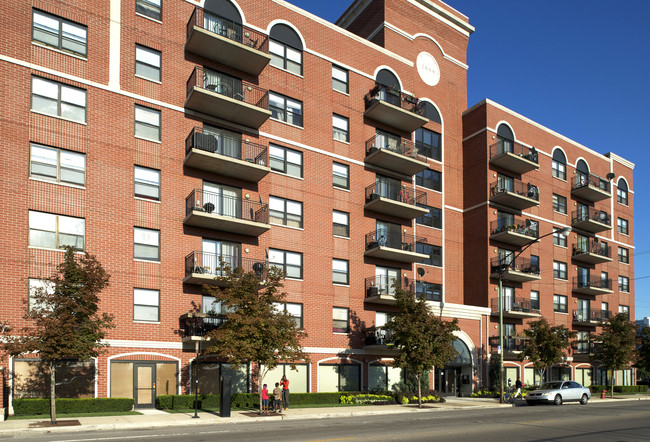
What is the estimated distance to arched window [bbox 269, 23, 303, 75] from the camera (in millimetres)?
36438

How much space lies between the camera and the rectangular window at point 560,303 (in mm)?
52375

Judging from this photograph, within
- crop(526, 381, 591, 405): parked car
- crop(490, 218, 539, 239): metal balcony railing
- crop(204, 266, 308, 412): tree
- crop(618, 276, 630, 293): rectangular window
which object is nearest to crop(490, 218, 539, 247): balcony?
crop(490, 218, 539, 239): metal balcony railing

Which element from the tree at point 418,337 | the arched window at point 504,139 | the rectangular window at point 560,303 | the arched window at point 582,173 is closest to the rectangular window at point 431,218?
the arched window at point 504,139

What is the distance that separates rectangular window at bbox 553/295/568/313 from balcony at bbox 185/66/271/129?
32.3 metres

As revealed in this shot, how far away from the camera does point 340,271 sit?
37812 millimetres

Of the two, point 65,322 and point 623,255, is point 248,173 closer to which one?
point 65,322

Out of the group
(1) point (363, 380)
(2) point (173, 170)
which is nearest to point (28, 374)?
(2) point (173, 170)

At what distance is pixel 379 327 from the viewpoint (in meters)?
36.6

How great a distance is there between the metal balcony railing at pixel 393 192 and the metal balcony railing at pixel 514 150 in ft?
30.7

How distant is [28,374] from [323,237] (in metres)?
17.8

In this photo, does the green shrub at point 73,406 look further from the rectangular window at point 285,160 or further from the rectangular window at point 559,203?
the rectangular window at point 559,203

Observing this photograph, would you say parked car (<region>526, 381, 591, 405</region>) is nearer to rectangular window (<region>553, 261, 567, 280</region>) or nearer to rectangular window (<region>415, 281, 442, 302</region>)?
rectangular window (<region>415, 281, 442, 302</region>)

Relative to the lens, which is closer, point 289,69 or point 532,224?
point 289,69

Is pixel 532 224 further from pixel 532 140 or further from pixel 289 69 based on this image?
pixel 289 69
